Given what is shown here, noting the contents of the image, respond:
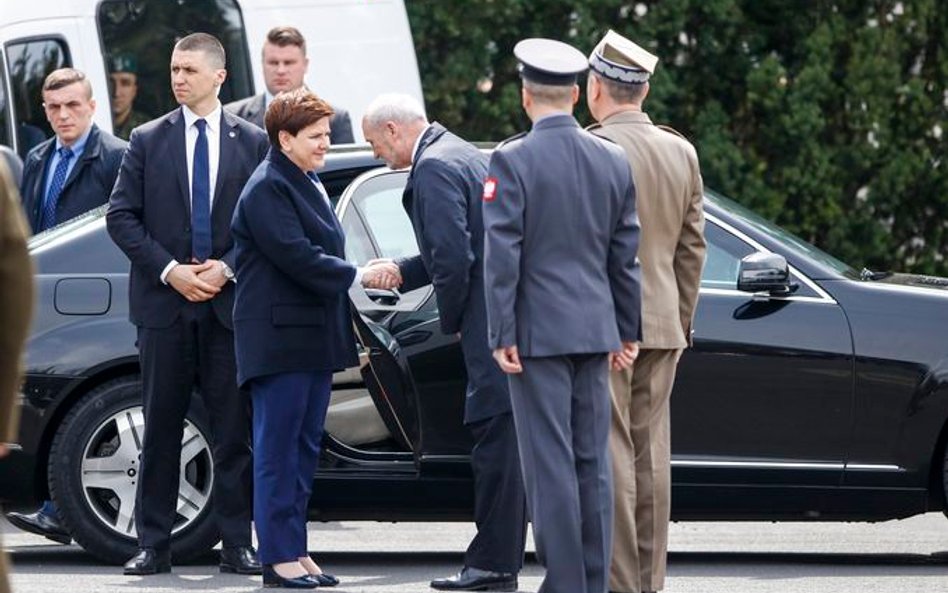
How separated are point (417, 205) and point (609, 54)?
0.89 meters

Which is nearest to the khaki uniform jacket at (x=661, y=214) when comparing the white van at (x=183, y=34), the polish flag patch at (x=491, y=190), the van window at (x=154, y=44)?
the polish flag patch at (x=491, y=190)

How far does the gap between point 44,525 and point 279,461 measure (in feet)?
5.35

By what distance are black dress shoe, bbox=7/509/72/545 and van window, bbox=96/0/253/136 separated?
517 centimetres

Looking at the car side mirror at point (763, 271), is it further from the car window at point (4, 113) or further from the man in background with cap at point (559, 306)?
the car window at point (4, 113)

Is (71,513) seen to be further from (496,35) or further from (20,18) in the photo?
(496,35)

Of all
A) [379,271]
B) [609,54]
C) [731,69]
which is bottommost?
[731,69]

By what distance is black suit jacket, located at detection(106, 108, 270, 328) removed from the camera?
345 inches

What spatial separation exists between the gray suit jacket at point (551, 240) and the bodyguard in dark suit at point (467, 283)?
79cm

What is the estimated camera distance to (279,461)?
8398mm

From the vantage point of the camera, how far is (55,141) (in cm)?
1071

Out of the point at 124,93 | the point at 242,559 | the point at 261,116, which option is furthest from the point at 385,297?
the point at 124,93

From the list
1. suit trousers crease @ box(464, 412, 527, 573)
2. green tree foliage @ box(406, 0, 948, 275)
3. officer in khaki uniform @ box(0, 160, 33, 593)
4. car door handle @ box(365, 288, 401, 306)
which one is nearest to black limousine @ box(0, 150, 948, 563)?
car door handle @ box(365, 288, 401, 306)

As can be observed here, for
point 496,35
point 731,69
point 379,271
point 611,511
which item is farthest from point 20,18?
point 611,511

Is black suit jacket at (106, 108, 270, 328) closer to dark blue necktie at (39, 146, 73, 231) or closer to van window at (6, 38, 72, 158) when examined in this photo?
dark blue necktie at (39, 146, 73, 231)
